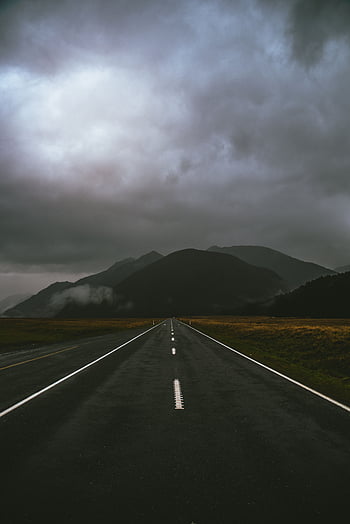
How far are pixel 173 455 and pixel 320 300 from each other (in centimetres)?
12770

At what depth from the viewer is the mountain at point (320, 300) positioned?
109125 millimetres

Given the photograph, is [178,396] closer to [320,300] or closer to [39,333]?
[39,333]

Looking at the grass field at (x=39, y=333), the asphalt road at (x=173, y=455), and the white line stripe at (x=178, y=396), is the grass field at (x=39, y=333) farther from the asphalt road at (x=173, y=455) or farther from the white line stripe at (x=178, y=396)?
the asphalt road at (x=173, y=455)

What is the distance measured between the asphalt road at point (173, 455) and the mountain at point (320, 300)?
107870 mm

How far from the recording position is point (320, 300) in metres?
120

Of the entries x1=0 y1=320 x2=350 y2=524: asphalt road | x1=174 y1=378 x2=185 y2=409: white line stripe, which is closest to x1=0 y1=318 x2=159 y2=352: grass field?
x1=174 y1=378 x2=185 y2=409: white line stripe

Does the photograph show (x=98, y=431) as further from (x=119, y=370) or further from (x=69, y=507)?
(x=119, y=370)

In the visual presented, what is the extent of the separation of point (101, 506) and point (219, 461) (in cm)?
183

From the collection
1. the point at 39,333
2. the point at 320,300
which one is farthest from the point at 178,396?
the point at 320,300

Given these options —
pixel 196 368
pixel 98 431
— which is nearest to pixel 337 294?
pixel 196 368

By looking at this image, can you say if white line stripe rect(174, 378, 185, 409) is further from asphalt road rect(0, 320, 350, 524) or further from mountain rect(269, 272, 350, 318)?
mountain rect(269, 272, 350, 318)

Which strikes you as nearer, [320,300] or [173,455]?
[173,455]

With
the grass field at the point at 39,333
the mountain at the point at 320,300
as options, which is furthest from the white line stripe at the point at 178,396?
the mountain at the point at 320,300

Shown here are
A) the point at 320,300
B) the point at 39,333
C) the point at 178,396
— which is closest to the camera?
the point at 178,396
